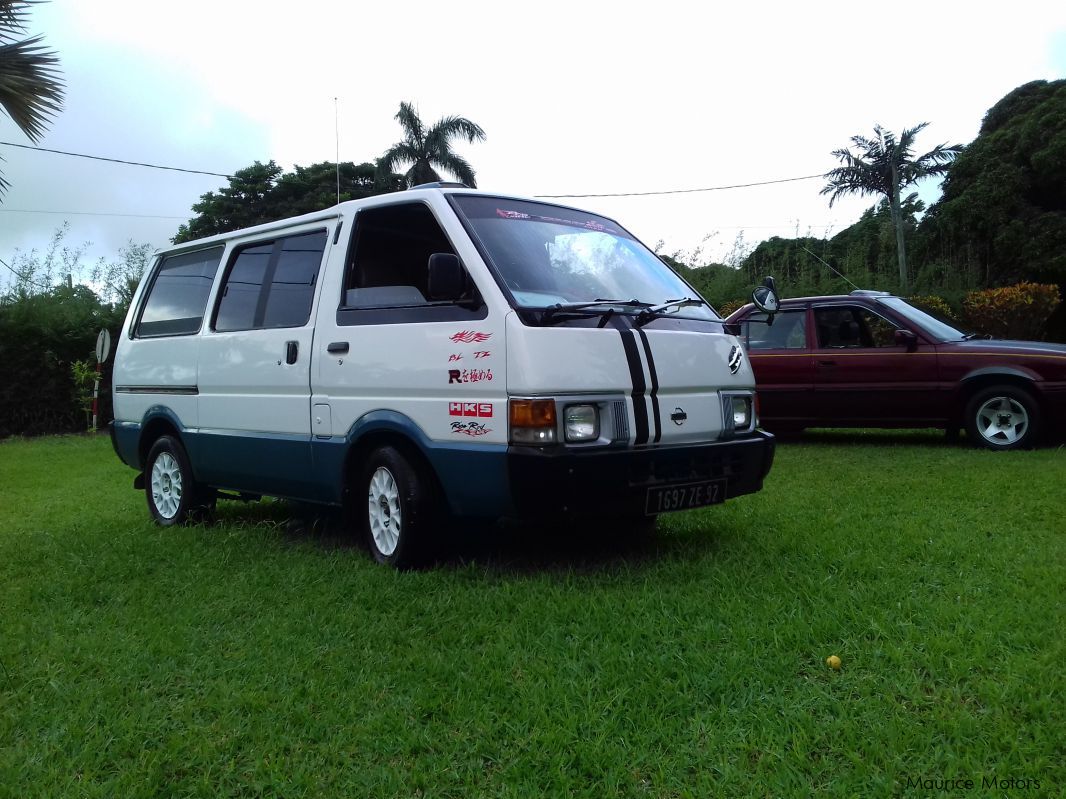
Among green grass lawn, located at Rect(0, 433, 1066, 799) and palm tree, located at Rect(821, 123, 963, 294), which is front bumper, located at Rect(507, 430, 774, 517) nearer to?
green grass lawn, located at Rect(0, 433, 1066, 799)

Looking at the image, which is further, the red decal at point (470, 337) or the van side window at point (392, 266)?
the van side window at point (392, 266)

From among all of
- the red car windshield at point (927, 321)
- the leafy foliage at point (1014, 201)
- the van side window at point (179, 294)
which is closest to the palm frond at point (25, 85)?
the van side window at point (179, 294)

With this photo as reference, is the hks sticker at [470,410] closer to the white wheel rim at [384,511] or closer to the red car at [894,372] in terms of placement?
the white wheel rim at [384,511]

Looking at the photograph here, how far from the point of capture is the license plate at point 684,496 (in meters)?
4.48

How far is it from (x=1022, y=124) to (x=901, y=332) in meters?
18.6

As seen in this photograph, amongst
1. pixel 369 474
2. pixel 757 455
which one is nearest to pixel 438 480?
pixel 369 474

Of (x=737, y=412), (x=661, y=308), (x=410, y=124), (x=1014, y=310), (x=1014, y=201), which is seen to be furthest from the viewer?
(x=410, y=124)

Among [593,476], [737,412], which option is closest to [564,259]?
[737,412]

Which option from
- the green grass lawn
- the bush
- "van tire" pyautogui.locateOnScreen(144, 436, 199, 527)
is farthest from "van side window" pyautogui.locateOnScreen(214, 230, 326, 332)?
the bush

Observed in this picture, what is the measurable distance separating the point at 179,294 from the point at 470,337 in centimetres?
346

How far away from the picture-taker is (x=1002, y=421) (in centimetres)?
862

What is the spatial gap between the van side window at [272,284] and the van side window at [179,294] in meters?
0.31

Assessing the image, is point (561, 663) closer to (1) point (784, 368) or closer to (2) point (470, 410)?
(2) point (470, 410)

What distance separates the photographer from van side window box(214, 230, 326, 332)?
5605mm
